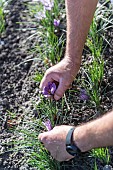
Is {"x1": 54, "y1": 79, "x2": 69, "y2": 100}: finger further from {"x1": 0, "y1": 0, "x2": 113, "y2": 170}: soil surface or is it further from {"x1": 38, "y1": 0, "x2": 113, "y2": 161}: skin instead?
{"x1": 0, "y1": 0, "x2": 113, "y2": 170}: soil surface

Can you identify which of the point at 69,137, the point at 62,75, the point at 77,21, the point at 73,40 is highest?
the point at 77,21

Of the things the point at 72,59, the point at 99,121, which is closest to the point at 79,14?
the point at 72,59

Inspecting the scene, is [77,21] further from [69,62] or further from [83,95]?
[83,95]

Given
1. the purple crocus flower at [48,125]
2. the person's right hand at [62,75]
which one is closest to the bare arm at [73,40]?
the person's right hand at [62,75]

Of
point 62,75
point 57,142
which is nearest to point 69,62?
point 62,75

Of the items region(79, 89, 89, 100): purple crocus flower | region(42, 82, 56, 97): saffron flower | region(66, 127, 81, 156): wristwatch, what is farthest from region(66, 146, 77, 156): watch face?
region(79, 89, 89, 100): purple crocus flower

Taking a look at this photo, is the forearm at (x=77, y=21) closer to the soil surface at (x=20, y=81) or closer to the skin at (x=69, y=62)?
the skin at (x=69, y=62)

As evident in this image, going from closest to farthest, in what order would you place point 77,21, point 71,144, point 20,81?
point 71,144 → point 77,21 → point 20,81

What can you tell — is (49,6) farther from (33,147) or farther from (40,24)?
(33,147)
